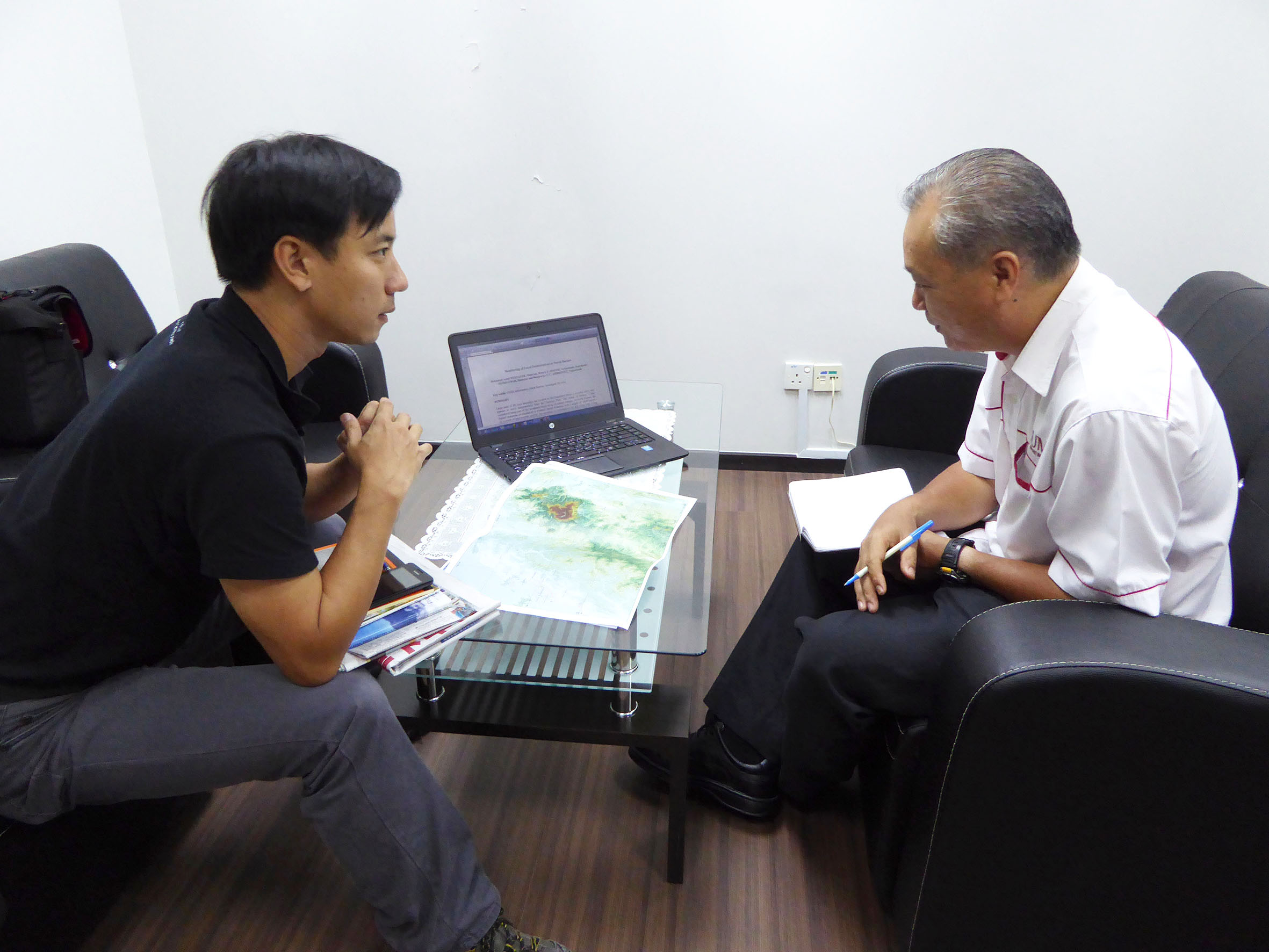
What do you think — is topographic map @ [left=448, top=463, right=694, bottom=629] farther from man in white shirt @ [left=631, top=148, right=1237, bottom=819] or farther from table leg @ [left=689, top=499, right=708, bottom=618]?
man in white shirt @ [left=631, top=148, right=1237, bottom=819]

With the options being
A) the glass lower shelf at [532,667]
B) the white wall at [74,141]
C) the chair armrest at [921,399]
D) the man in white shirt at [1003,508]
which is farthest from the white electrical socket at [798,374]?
the white wall at [74,141]

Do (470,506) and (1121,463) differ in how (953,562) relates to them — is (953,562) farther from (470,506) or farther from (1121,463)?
(470,506)

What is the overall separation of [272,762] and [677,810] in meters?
0.59

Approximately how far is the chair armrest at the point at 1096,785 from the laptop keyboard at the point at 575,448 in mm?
808

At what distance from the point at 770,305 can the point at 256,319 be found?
1.77 metres

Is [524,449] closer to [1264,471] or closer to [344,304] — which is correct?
[344,304]

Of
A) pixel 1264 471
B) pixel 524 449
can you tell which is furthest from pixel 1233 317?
pixel 524 449

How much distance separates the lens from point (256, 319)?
112cm

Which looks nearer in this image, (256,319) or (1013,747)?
(1013,747)

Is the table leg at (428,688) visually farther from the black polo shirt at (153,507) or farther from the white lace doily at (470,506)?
the black polo shirt at (153,507)

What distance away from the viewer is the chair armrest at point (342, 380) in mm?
2164

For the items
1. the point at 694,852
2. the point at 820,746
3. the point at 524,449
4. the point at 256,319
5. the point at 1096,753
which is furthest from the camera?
the point at 524,449

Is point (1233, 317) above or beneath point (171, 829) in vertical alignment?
above

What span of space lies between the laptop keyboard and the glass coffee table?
27 centimetres
